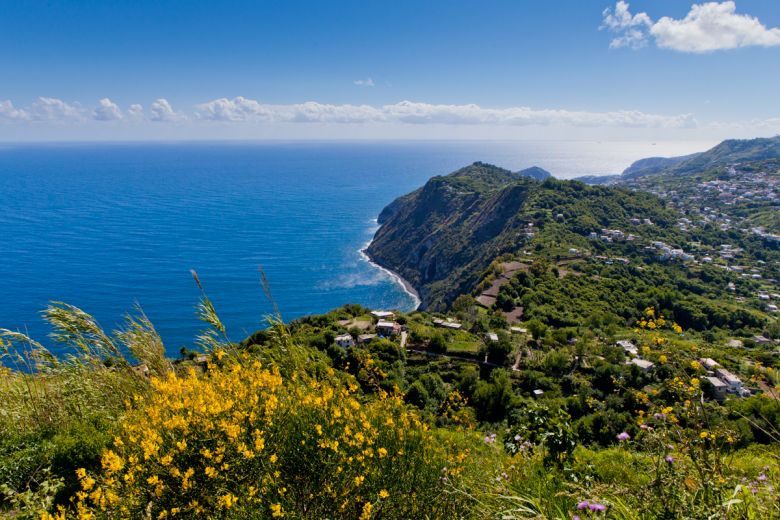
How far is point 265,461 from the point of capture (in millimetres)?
3285

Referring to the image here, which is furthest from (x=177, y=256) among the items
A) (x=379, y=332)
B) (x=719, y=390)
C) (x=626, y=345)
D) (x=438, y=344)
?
(x=719, y=390)

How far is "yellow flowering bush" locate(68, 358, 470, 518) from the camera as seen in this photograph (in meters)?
3.04

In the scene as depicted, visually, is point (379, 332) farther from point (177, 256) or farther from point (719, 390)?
Answer: point (177, 256)

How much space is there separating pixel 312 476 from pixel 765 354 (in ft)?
150

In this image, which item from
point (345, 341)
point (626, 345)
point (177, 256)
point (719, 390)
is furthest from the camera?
point (177, 256)

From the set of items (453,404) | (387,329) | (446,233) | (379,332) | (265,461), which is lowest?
(379,332)

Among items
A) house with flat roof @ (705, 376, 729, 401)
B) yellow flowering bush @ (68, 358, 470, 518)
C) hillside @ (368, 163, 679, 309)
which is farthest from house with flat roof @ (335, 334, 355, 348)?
hillside @ (368, 163, 679, 309)

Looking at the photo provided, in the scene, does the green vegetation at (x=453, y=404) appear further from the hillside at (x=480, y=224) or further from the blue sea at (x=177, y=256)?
the blue sea at (x=177, y=256)

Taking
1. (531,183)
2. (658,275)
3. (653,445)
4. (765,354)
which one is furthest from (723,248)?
(653,445)

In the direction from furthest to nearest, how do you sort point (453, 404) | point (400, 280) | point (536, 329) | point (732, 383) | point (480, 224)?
point (480, 224)
point (400, 280)
point (536, 329)
point (732, 383)
point (453, 404)

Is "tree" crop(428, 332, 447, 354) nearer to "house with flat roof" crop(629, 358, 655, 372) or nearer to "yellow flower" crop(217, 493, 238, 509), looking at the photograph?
"house with flat roof" crop(629, 358, 655, 372)

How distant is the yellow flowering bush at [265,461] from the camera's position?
3.04 m

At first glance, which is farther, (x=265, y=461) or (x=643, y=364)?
(x=643, y=364)

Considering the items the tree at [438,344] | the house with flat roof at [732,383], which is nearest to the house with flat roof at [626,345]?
the house with flat roof at [732,383]
